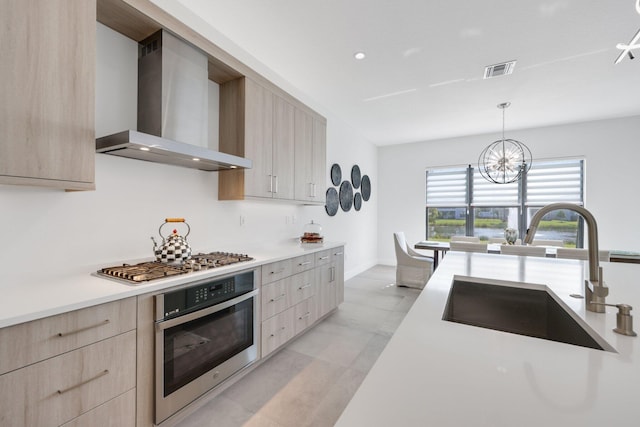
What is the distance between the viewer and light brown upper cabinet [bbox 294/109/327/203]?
3.19 meters

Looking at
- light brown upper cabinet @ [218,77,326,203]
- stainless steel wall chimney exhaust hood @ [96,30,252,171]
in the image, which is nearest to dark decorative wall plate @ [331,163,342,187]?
light brown upper cabinet @ [218,77,326,203]

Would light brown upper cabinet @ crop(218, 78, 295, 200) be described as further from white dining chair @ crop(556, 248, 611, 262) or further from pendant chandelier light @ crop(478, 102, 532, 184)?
white dining chair @ crop(556, 248, 611, 262)

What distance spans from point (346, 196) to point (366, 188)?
108 centimetres

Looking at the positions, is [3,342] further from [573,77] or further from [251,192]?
[573,77]

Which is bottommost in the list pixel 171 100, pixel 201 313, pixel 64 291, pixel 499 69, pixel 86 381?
pixel 86 381

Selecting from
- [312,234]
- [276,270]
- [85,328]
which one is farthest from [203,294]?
[312,234]

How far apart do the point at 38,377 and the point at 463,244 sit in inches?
167

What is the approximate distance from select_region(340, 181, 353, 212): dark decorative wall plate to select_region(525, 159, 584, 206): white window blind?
11.3ft

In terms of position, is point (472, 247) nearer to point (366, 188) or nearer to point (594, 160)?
point (366, 188)

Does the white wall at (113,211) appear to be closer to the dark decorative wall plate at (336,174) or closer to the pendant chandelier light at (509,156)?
the dark decorative wall plate at (336,174)

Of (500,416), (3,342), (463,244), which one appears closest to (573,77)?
(463,244)

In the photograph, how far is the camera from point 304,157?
330cm

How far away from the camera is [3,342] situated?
105cm

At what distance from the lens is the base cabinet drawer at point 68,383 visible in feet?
3.56
